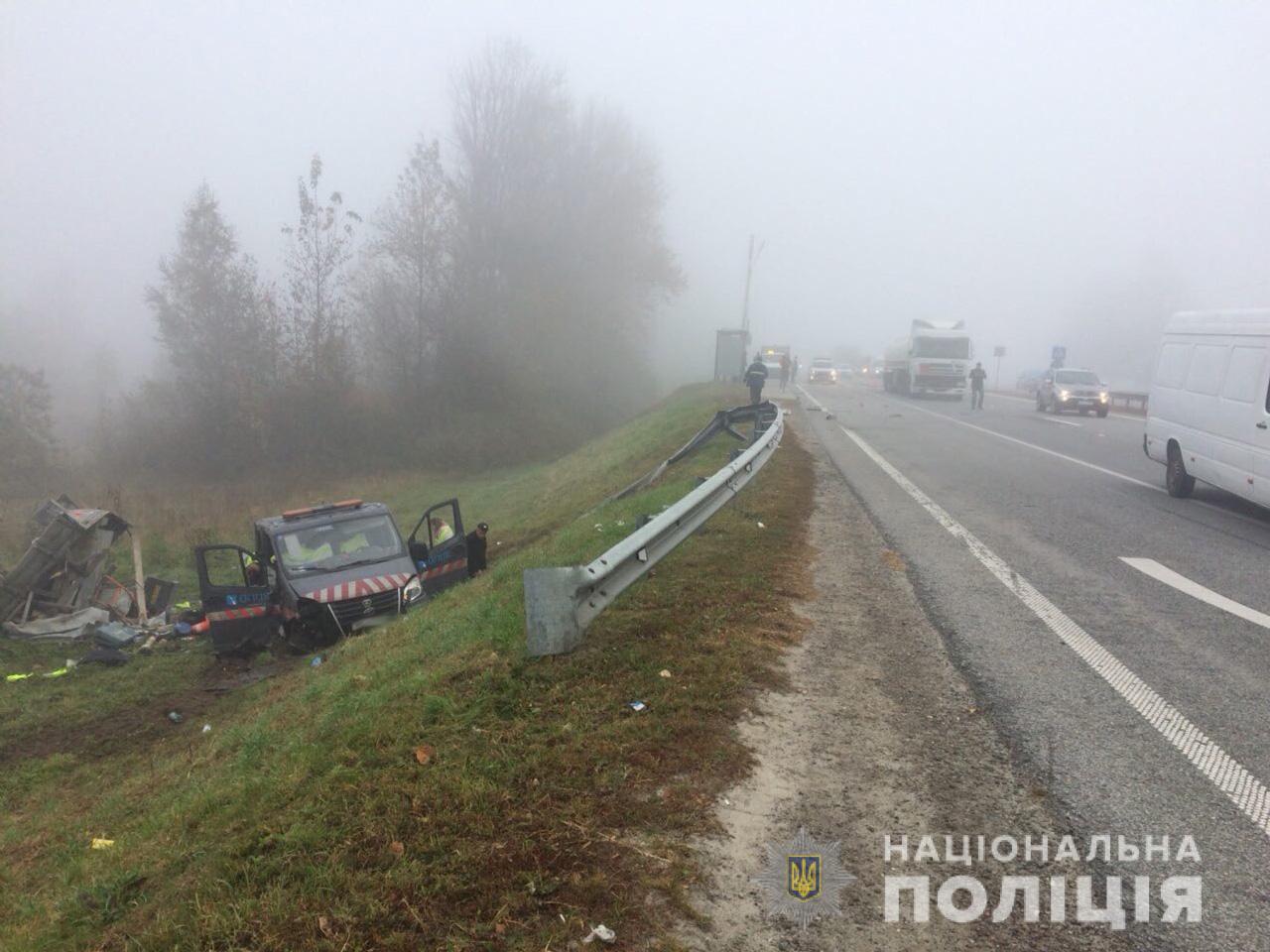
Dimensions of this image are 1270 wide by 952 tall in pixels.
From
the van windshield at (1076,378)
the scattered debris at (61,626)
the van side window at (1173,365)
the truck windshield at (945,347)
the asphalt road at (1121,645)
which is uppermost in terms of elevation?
the truck windshield at (945,347)

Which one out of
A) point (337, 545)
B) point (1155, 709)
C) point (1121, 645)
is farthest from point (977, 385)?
point (1155, 709)

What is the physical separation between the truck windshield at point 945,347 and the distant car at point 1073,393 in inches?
268

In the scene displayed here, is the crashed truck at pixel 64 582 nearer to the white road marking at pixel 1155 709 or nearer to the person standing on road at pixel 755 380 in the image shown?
the person standing on road at pixel 755 380

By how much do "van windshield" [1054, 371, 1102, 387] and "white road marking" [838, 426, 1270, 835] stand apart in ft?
90.3

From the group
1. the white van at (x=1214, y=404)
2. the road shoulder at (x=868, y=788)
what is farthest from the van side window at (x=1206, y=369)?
the road shoulder at (x=868, y=788)

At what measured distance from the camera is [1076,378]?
31.7m

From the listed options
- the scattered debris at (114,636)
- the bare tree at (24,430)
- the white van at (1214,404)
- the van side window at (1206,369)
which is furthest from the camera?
the bare tree at (24,430)

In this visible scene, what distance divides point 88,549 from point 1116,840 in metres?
16.0

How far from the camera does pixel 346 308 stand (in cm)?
3822

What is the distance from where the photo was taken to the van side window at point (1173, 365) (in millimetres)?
12055

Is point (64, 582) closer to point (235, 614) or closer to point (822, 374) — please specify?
point (235, 614)

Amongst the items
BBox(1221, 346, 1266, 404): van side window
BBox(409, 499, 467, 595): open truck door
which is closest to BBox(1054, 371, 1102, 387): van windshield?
BBox(1221, 346, 1266, 404): van side window

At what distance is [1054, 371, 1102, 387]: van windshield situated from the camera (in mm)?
31500

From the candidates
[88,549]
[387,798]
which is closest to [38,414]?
[88,549]
